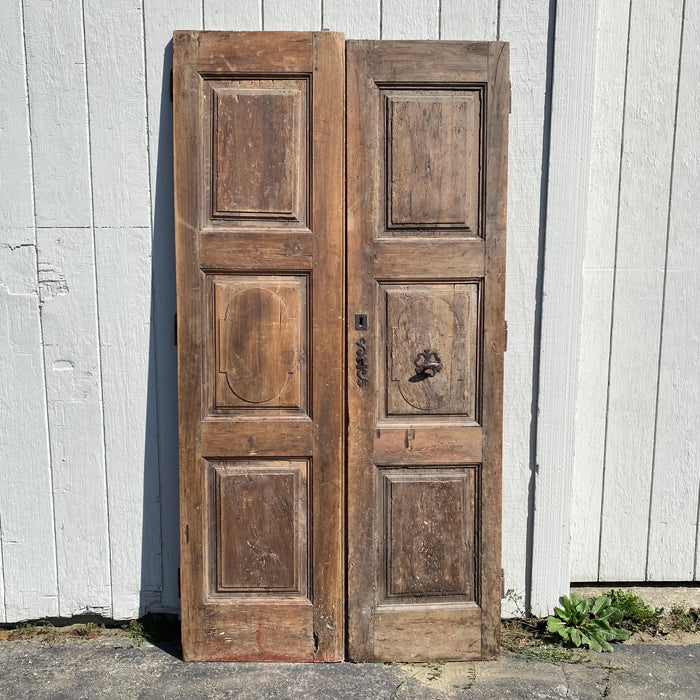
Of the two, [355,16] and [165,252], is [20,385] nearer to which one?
[165,252]

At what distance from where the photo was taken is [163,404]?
299 centimetres

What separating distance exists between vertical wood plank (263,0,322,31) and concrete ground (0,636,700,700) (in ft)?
8.51

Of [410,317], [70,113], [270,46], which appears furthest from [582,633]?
[70,113]

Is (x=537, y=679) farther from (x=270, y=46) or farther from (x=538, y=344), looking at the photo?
(x=270, y=46)

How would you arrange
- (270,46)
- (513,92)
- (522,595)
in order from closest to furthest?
(270,46), (513,92), (522,595)

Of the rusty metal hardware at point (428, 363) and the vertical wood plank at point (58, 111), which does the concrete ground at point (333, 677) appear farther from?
the vertical wood plank at point (58, 111)

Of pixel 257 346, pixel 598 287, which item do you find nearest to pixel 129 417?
pixel 257 346

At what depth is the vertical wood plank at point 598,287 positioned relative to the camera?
3.02m

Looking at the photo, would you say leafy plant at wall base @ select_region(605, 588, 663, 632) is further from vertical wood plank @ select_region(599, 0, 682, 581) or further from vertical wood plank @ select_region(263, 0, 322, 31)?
vertical wood plank @ select_region(263, 0, 322, 31)

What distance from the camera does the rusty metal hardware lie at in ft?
9.16

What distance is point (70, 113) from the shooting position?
284cm

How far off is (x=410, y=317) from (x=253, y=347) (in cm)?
64

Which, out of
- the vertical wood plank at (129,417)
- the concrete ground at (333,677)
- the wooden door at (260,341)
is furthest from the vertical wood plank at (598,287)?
the vertical wood plank at (129,417)

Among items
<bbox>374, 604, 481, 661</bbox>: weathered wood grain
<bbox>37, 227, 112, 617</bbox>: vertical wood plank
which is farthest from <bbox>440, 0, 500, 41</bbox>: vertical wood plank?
<bbox>374, 604, 481, 661</bbox>: weathered wood grain
